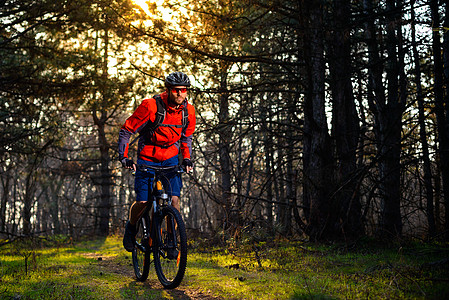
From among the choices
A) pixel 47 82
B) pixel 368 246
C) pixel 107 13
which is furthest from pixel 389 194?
pixel 47 82

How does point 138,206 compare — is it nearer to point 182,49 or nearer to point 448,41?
point 182,49

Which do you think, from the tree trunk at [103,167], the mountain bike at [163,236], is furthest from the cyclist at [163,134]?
the tree trunk at [103,167]

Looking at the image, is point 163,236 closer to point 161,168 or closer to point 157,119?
point 161,168

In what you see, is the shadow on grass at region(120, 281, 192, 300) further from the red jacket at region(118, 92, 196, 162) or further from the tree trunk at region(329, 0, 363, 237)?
the tree trunk at region(329, 0, 363, 237)

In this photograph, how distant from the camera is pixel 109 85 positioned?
415 inches

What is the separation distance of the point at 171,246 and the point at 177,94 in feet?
5.92

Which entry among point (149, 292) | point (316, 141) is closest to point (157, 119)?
point (149, 292)

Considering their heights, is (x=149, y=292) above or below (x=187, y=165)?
below

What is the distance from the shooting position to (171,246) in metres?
4.67

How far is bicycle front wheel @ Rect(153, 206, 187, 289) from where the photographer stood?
14.6ft

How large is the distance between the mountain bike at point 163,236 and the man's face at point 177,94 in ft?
2.70

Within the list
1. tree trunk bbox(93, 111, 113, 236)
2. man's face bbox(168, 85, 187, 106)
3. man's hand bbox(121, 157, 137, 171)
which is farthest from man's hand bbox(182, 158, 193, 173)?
tree trunk bbox(93, 111, 113, 236)

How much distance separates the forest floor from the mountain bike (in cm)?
18

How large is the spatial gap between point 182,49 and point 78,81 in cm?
300
